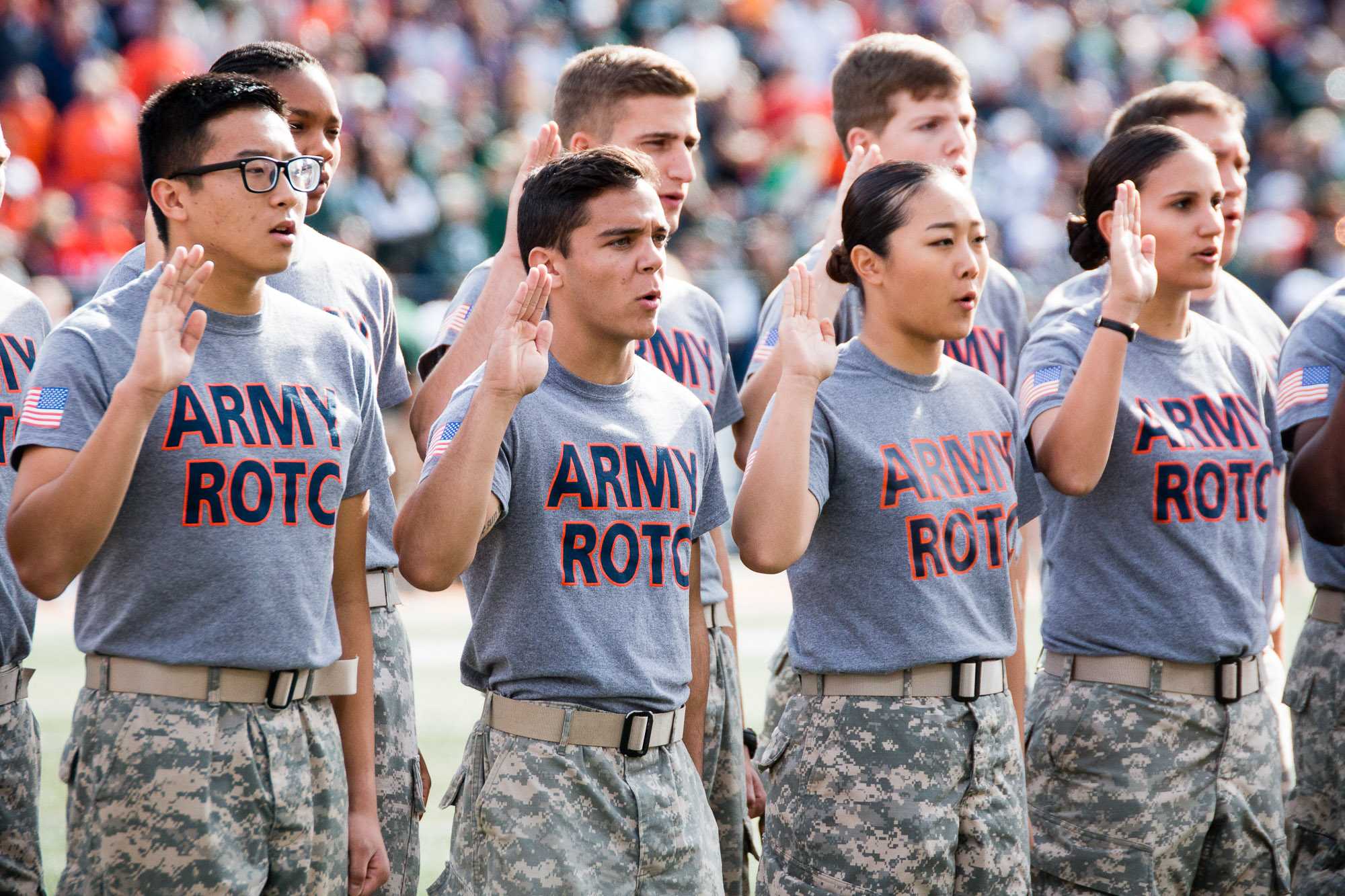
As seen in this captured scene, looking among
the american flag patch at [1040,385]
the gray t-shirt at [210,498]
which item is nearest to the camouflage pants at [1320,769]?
the american flag patch at [1040,385]

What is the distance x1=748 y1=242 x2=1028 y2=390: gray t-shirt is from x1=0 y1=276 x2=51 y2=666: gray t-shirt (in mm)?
1888

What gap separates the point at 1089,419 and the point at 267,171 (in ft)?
6.40

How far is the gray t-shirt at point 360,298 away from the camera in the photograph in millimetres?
4172

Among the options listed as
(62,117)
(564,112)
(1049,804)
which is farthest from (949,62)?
(62,117)

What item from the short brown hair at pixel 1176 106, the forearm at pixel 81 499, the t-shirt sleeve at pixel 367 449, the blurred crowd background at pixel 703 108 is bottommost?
the forearm at pixel 81 499

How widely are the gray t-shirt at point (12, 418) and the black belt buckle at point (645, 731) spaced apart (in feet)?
4.50

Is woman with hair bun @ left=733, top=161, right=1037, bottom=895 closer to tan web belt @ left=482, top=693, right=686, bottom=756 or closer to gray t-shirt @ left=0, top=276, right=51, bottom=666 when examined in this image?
tan web belt @ left=482, top=693, right=686, bottom=756

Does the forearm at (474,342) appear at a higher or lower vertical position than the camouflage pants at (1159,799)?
higher

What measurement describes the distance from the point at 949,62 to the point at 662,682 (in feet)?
8.47

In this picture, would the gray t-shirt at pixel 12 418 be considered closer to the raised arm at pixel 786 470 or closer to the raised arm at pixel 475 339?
the raised arm at pixel 475 339

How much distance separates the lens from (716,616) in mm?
4625

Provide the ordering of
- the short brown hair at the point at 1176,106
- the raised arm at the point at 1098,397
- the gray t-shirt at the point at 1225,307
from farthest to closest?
the short brown hair at the point at 1176,106 → the gray t-shirt at the point at 1225,307 → the raised arm at the point at 1098,397

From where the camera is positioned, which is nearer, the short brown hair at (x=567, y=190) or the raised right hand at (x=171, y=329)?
the raised right hand at (x=171, y=329)

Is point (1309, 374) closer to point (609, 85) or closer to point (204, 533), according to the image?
point (609, 85)
